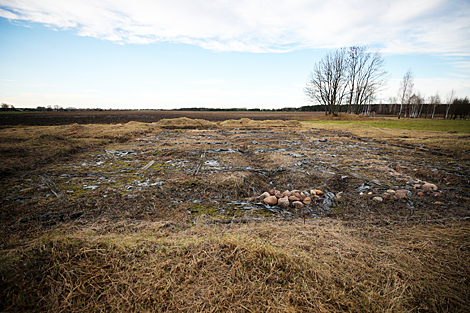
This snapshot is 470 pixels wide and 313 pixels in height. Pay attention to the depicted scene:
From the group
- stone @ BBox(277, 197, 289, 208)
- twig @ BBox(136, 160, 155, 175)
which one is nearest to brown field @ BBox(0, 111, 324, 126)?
twig @ BBox(136, 160, 155, 175)

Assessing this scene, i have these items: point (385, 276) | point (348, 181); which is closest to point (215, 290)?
point (385, 276)

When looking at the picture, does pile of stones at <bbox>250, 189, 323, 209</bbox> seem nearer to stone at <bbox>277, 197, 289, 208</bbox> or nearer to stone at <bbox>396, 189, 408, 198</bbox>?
stone at <bbox>277, 197, 289, 208</bbox>

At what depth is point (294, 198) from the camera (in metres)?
3.56

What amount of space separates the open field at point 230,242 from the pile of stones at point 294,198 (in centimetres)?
6

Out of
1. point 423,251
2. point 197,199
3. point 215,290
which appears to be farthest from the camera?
point 197,199

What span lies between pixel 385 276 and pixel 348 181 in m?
2.95

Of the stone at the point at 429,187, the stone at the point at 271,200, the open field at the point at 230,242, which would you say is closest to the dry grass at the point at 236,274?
the open field at the point at 230,242

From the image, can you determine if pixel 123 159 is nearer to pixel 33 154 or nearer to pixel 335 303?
pixel 33 154

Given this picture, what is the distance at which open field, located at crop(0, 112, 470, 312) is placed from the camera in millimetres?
1563

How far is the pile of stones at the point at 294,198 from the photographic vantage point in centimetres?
343

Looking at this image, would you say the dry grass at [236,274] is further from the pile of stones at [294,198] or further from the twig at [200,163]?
the twig at [200,163]

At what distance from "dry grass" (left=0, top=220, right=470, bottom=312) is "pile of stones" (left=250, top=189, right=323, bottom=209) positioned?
1.06 meters

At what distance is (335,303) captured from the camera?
1.56 m

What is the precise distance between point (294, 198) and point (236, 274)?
6.93 feet
